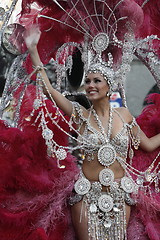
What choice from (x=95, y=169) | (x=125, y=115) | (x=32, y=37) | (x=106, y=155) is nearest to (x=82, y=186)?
(x=95, y=169)

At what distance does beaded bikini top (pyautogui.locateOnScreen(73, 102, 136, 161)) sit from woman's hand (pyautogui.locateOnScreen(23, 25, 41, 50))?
54 centimetres

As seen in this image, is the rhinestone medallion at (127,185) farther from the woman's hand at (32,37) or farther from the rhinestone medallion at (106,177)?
the woman's hand at (32,37)

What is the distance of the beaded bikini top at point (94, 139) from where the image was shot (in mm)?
2814

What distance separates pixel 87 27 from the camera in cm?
302

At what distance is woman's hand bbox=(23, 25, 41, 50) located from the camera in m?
2.66

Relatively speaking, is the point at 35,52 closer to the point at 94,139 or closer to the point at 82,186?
the point at 94,139

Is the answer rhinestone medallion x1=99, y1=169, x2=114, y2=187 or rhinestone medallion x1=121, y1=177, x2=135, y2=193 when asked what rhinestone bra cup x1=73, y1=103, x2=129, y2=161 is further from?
rhinestone medallion x1=121, y1=177, x2=135, y2=193

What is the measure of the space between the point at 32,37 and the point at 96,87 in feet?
1.87

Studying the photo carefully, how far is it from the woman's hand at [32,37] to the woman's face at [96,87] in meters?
0.48

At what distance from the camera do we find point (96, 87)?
2.86 metres

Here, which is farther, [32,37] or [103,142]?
[103,142]

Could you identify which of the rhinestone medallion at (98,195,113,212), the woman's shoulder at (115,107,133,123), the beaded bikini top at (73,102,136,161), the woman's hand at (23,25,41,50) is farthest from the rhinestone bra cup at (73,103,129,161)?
the woman's hand at (23,25,41,50)

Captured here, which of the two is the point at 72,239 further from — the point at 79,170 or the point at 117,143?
the point at 117,143

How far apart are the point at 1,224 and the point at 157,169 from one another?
1302 millimetres
